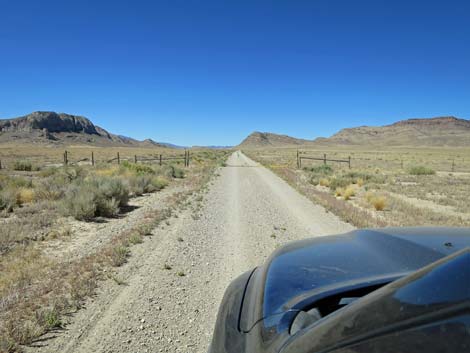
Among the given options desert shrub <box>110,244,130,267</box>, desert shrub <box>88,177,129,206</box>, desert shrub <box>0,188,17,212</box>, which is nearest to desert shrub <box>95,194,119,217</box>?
desert shrub <box>88,177,129,206</box>

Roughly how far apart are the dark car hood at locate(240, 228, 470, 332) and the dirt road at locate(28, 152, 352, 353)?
159 cm

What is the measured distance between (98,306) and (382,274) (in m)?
3.42

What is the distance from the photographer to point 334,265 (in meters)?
2.06

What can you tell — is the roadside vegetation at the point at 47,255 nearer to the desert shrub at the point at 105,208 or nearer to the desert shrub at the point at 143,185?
the desert shrub at the point at 105,208

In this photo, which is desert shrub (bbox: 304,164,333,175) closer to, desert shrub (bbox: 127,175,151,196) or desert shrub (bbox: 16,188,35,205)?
desert shrub (bbox: 127,175,151,196)

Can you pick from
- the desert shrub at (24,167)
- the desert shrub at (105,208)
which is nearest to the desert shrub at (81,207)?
the desert shrub at (105,208)

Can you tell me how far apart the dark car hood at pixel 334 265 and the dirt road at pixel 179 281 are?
1586mm

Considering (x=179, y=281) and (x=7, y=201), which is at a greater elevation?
(x=7, y=201)

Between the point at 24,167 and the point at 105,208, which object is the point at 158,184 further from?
the point at 24,167

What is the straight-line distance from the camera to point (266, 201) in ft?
37.5

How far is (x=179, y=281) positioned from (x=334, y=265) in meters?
3.11

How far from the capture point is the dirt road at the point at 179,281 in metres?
3.17

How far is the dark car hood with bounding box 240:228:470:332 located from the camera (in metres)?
1.70

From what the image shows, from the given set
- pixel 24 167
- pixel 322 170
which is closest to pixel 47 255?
pixel 24 167
